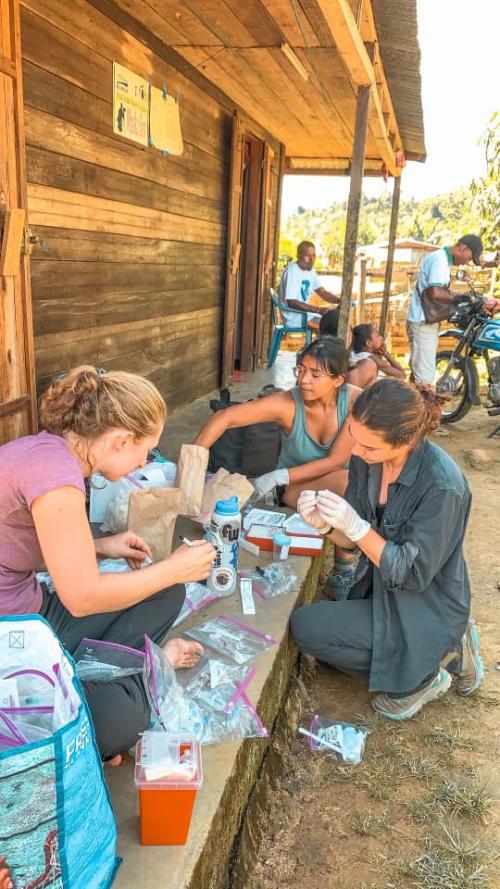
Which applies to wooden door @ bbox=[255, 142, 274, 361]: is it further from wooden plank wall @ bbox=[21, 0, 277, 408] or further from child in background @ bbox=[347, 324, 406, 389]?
child in background @ bbox=[347, 324, 406, 389]

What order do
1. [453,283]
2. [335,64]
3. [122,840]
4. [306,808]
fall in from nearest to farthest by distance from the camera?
[122,840]
[306,808]
[335,64]
[453,283]

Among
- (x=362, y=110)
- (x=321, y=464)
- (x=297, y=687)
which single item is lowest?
(x=297, y=687)

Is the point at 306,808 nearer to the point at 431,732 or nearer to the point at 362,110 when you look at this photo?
the point at 431,732

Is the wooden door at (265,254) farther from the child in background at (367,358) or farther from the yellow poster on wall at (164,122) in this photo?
the yellow poster on wall at (164,122)

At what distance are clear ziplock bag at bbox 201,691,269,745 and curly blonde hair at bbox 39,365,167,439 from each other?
0.87 meters

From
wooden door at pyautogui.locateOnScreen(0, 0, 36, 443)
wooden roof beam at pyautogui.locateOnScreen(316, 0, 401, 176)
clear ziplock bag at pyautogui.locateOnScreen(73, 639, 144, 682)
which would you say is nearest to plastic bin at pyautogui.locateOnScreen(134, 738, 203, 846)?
clear ziplock bag at pyautogui.locateOnScreen(73, 639, 144, 682)

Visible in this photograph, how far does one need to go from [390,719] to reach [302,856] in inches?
27.5

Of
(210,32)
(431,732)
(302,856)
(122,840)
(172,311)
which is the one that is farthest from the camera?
(172,311)

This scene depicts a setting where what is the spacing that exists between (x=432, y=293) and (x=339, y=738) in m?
4.85

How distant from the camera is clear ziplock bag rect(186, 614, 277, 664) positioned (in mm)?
2279

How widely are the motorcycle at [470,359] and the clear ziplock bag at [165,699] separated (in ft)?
17.8

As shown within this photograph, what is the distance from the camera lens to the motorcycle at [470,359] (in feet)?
21.8

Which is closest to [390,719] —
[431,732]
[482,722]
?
[431,732]

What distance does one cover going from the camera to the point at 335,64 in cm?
479
